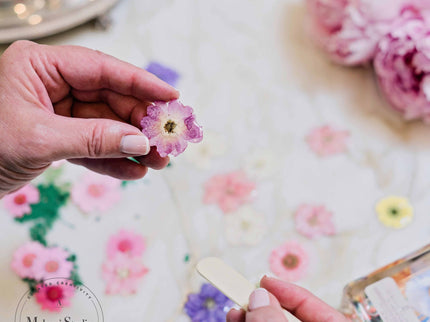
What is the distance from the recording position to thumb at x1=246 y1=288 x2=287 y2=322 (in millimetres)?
375

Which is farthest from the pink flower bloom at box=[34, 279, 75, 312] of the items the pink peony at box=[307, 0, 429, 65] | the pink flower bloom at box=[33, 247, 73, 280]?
the pink peony at box=[307, 0, 429, 65]

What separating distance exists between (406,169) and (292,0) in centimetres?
33

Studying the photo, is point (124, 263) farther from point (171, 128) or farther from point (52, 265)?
point (171, 128)

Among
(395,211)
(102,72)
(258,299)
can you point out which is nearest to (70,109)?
→ (102,72)

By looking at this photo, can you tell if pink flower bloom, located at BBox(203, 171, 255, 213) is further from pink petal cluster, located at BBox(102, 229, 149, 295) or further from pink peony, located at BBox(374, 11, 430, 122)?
pink peony, located at BBox(374, 11, 430, 122)

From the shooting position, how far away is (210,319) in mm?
530

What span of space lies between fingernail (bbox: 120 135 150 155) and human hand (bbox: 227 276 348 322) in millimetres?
156

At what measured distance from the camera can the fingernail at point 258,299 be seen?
0.40m

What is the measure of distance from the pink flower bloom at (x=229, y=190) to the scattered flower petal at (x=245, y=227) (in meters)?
0.01

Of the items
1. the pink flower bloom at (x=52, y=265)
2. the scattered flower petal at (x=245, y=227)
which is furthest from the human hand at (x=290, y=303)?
the pink flower bloom at (x=52, y=265)

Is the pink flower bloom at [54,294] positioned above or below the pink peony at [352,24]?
below

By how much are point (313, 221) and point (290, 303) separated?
156mm

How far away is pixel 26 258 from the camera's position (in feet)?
1.79

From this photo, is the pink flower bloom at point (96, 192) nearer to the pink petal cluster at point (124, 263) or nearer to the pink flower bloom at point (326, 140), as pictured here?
the pink petal cluster at point (124, 263)
